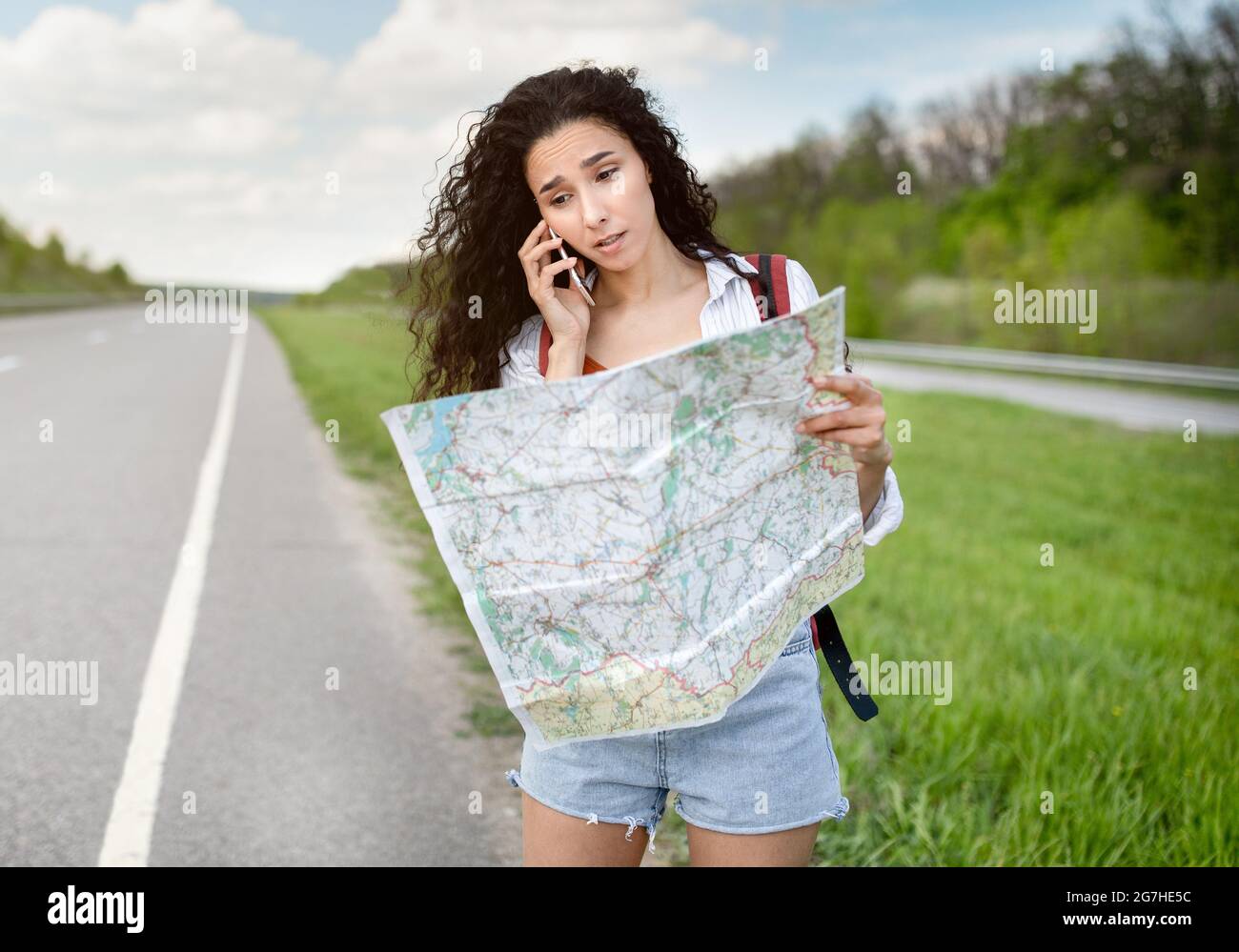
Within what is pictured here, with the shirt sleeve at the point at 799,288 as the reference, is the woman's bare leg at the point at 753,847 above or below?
below

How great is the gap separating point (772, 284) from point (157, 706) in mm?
3621

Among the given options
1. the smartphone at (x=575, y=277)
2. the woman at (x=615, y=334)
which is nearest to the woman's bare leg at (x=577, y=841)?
the woman at (x=615, y=334)

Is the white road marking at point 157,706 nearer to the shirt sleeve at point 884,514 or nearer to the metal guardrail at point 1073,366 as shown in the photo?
the shirt sleeve at point 884,514

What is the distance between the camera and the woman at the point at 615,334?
6.51 feet

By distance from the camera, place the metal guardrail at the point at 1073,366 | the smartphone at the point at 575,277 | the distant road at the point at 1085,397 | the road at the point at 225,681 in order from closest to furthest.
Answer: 1. the smartphone at the point at 575,277
2. the road at the point at 225,681
3. the distant road at the point at 1085,397
4. the metal guardrail at the point at 1073,366

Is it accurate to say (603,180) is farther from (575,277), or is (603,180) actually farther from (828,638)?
(828,638)

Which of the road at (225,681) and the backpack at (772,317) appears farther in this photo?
the road at (225,681)

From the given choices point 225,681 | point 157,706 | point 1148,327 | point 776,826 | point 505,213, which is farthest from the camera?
point 1148,327

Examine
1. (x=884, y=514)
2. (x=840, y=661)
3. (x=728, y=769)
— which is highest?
(x=884, y=514)

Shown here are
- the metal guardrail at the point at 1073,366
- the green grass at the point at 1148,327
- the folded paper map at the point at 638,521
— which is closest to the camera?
the folded paper map at the point at 638,521

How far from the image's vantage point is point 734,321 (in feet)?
6.68

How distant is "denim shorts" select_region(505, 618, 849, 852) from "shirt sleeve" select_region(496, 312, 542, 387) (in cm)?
70

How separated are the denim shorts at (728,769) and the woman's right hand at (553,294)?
0.70 metres

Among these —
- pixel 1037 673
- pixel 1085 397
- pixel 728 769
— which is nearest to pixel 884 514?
pixel 728 769
